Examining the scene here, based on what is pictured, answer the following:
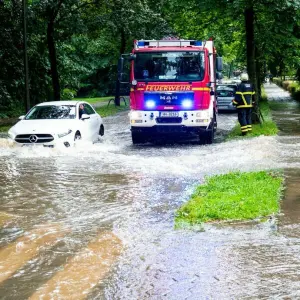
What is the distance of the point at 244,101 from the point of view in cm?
1836

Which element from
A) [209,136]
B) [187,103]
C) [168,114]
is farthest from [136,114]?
[209,136]

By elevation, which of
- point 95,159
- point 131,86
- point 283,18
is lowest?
point 95,159

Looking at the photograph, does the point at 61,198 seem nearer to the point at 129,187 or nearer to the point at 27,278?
the point at 129,187

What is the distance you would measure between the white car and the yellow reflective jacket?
4.48 m

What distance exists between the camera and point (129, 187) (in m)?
10.7

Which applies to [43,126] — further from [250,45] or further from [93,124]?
[250,45]

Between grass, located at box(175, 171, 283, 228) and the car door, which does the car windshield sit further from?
grass, located at box(175, 171, 283, 228)

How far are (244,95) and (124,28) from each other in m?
13.7

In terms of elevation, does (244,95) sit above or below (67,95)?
above

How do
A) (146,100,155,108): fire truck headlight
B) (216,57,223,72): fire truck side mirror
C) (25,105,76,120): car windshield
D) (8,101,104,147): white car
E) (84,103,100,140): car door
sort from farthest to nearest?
(216,57,223,72): fire truck side mirror
(84,103,100,140): car door
(146,100,155,108): fire truck headlight
(25,105,76,120): car windshield
(8,101,104,147): white car

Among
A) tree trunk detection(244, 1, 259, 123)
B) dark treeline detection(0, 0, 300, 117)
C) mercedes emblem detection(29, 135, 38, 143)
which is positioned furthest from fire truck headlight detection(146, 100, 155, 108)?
tree trunk detection(244, 1, 259, 123)

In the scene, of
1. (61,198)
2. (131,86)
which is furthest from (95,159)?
(61,198)

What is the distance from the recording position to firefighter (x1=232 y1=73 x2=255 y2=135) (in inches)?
719

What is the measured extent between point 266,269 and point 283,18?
15164mm
